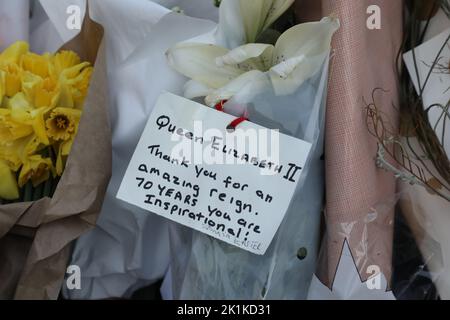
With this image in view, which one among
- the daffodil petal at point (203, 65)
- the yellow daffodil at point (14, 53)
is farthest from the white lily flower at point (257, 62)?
the yellow daffodil at point (14, 53)

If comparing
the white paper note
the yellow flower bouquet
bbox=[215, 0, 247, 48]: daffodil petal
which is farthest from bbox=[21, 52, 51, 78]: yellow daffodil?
the white paper note

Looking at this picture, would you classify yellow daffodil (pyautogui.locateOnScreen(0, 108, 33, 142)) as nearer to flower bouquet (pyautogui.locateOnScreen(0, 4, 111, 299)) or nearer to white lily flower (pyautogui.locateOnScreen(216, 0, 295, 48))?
flower bouquet (pyautogui.locateOnScreen(0, 4, 111, 299))

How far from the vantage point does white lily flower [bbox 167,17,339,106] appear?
0.61m

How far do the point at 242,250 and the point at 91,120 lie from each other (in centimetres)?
23

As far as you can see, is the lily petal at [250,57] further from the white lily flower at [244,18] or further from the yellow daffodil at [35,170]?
the yellow daffodil at [35,170]

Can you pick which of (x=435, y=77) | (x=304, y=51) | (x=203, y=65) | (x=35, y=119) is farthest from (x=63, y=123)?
(x=435, y=77)

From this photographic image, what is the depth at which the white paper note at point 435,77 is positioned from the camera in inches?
28.1

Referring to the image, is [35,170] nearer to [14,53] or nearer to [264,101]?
[14,53]

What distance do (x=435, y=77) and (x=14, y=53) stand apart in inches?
21.3

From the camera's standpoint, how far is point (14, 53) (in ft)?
2.44

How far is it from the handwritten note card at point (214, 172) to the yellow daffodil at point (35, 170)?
4.8 inches

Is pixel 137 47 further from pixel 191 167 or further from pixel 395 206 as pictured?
pixel 395 206

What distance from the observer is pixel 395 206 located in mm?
711

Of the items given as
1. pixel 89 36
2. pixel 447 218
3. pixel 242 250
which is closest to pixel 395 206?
pixel 447 218
